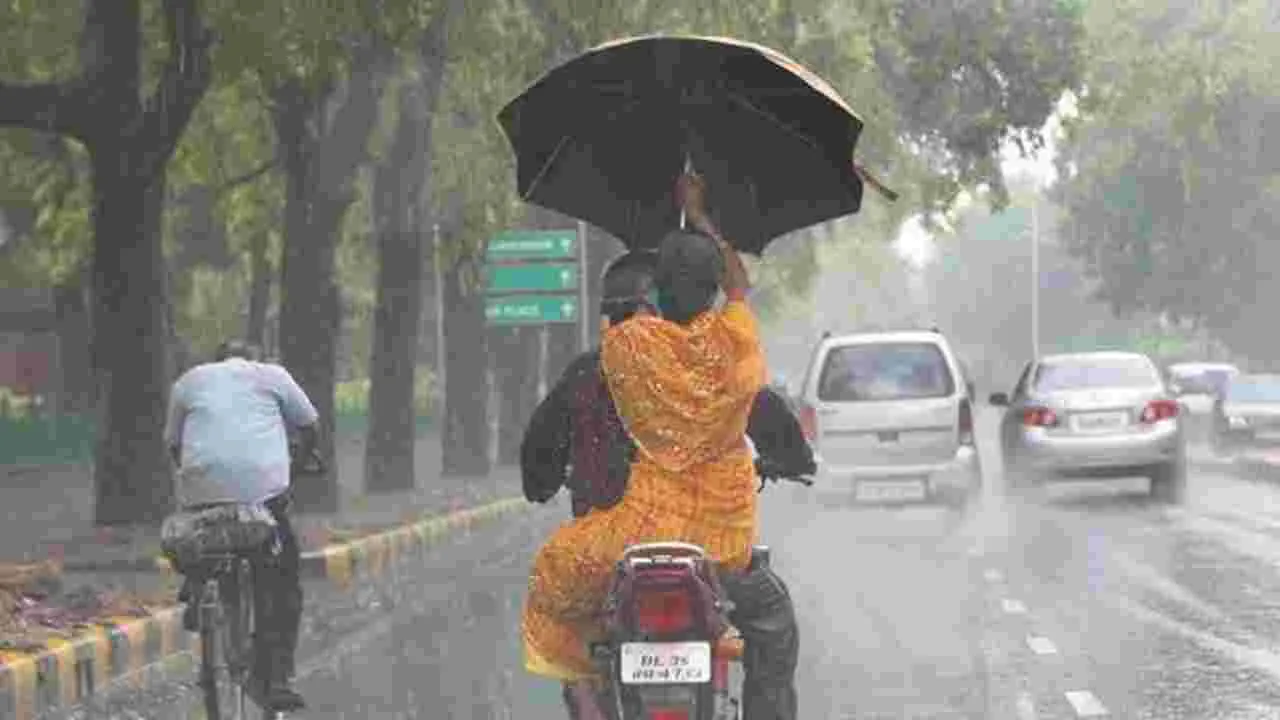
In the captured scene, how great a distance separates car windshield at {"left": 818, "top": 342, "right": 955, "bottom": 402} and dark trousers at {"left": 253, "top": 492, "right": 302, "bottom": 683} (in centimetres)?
1180

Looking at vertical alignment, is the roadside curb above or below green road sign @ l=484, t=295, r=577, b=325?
below

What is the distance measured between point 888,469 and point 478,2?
5.96 meters

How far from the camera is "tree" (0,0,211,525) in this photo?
17.2 m

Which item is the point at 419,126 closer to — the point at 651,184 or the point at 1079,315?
the point at 651,184

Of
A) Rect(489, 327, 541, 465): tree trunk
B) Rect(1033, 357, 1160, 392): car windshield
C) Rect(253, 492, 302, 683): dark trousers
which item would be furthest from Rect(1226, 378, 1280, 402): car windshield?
Rect(253, 492, 302, 683): dark trousers

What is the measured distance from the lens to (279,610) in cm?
916

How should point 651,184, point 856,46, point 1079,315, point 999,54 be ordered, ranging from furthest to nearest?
point 1079,315, point 999,54, point 856,46, point 651,184

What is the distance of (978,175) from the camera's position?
35875 mm

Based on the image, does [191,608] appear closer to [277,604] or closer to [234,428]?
[277,604]

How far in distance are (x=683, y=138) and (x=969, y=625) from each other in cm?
682

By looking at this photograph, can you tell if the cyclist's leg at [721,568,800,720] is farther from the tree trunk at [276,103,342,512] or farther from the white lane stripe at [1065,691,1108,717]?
the tree trunk at [276,103,342,512]

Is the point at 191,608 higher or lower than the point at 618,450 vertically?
lower

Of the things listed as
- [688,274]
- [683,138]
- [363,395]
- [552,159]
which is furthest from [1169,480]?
[363,395]

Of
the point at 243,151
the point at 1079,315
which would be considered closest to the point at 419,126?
the point at 243,151
